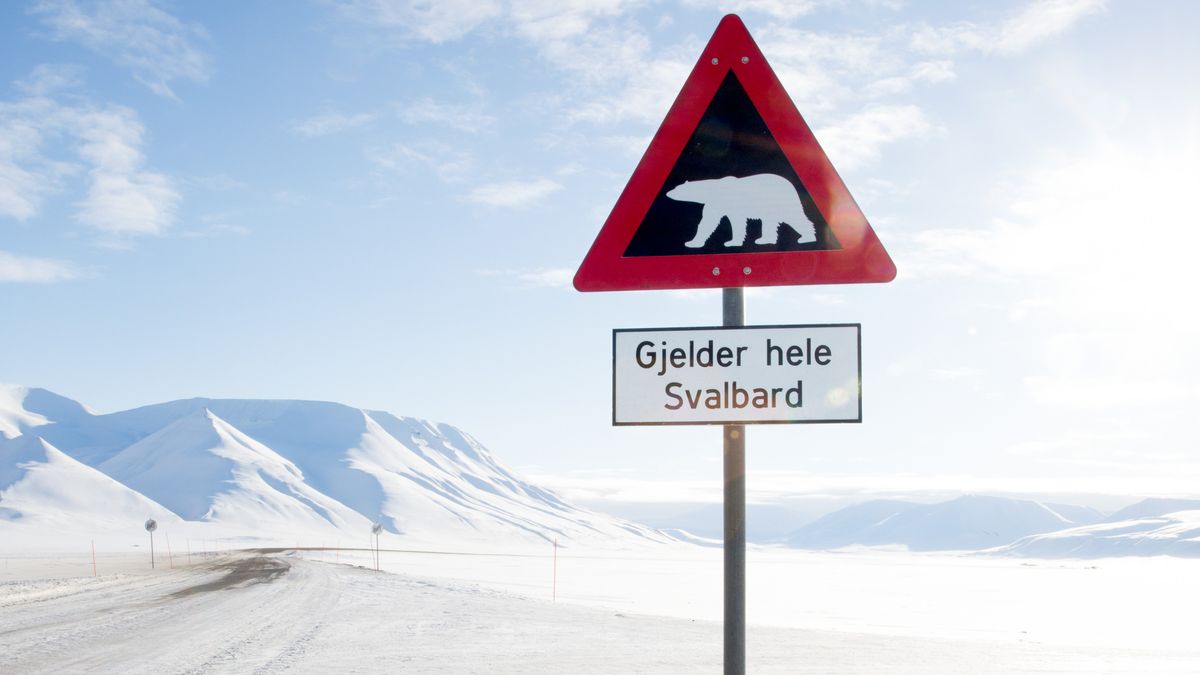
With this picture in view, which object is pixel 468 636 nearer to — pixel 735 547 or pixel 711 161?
pixel 735 547

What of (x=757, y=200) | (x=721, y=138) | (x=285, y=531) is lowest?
(x=285, y=531)

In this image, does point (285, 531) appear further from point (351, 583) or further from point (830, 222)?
point (830, 222)

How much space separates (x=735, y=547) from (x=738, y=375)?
0.59 m

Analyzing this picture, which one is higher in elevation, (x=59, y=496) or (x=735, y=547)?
(x=735, y=547)

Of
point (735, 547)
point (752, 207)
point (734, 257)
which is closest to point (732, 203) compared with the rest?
point (752, 207)

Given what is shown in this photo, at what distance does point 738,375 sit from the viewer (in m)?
3.30

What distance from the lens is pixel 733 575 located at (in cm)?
323

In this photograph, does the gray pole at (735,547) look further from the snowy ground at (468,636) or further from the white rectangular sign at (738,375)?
the snowy ground at (468,636)

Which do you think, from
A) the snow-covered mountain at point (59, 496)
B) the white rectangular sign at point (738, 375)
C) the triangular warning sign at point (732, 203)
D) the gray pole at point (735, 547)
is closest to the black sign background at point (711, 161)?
the triangular warning sign at point (732, 203)

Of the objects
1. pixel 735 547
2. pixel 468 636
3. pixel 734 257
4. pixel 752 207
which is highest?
pixel 752 207

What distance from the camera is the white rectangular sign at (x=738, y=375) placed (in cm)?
323

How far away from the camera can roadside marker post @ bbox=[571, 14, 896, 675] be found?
3258 millimetres

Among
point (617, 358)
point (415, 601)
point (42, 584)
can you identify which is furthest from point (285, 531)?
point (617, 358)

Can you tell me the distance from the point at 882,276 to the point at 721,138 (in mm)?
771
